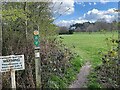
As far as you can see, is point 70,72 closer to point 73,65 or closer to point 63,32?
point 73,65

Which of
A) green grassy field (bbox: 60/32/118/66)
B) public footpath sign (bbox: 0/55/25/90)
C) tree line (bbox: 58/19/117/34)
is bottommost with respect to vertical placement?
public footpath sign (bbox: 0/55/25/90)

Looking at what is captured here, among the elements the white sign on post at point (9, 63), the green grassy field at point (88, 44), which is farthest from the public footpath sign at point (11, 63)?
the green grassy field at point (88, 44)

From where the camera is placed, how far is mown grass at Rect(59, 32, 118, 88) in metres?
3.23

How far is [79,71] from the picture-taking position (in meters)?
3.39

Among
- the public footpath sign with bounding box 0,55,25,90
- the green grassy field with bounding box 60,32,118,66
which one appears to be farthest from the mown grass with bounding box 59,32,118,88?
the public footpath sign with bounding box 0,55,25,90

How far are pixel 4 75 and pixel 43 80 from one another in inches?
18.6

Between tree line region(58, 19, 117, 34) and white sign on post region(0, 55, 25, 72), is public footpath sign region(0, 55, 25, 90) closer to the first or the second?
white sign on post region(0, 55, 25, 72)

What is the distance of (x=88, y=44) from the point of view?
333 cm

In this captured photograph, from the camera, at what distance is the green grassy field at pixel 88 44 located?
127 inches

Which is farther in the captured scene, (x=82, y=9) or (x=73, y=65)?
(x=73, y=65)

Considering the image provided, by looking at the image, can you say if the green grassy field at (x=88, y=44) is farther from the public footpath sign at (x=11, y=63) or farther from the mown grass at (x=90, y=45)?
the public footpath sign at (x=11, y=63)

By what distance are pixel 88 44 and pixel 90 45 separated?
1.2 inches

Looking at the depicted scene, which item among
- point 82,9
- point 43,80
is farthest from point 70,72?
point 82,9

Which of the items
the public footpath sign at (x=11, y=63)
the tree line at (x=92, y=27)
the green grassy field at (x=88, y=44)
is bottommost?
the public footpath sign at (x=11, y=63)
